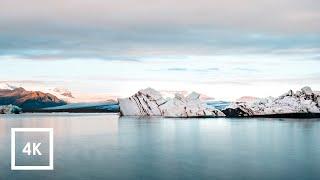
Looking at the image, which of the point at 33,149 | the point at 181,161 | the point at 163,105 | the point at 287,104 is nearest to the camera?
the point at 181,161

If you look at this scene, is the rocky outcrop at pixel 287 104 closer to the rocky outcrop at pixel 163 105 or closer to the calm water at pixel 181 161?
the rocky outcrop at pixel 163 105

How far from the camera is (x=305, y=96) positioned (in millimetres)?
107375

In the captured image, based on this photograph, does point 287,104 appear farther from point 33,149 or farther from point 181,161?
point 181,161

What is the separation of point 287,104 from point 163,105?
27590 mm

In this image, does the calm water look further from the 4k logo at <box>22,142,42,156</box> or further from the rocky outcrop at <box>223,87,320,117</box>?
the rocky outcrop at <box>223,87,320,117</box>

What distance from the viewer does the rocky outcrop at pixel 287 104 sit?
106938mm

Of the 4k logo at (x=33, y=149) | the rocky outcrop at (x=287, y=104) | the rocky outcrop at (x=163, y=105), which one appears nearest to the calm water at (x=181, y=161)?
the 4k logo at (x=33, y=149)

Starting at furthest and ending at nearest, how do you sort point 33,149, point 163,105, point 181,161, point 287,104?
point 163,105
point 287,104
point 33,149
point 181,161

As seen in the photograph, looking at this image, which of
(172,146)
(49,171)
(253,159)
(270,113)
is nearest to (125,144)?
(172,146)

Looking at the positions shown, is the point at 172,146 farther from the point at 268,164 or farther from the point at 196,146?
the point at 268,164

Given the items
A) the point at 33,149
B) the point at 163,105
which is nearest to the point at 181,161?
the point at 33,149

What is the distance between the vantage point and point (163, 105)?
11588 centimetres

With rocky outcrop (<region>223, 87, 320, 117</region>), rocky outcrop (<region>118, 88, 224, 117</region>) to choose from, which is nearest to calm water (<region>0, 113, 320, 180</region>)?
rocky outcrop (<region>118, 88, 224, 117</region>)

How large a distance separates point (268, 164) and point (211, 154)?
5851mm
